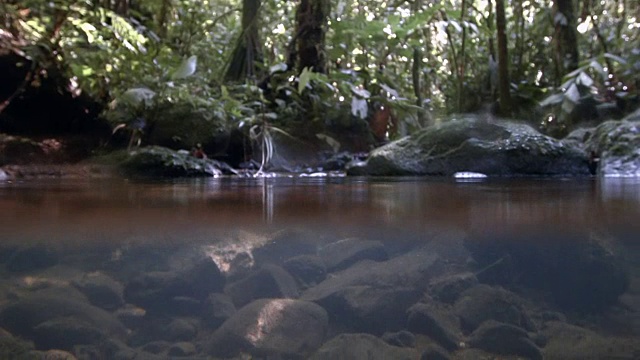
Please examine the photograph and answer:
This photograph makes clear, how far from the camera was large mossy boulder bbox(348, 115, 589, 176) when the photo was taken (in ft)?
14.5

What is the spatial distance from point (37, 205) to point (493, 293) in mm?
1572

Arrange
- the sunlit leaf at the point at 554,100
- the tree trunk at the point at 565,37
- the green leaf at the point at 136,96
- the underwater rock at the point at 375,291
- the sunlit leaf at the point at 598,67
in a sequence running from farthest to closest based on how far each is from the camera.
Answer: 1. the tree trunk at the point at 565,37
2. the sunlit leaf at the point at 598,67
3. the sunlit leaf at the point at 554,100
4. the green leaf at the point at 136,96
5. the underwater rock at the point at 375,291

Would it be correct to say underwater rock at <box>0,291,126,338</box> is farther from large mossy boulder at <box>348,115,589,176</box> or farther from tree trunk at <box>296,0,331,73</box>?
tree trunk at <box>296,0,331,73</box>

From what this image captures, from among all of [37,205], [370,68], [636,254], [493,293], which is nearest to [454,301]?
[493,293]

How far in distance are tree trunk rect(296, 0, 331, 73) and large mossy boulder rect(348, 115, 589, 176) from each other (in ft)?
7.99

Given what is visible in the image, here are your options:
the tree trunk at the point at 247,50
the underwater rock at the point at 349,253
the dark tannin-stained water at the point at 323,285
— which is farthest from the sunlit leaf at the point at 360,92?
the underwater rock at the point at 349,253

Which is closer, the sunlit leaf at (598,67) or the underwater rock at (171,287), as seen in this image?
the underwater rock at (171,287)

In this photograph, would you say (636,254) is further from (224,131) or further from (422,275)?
(224,131)

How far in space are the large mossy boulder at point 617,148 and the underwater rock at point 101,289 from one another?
12.4ft

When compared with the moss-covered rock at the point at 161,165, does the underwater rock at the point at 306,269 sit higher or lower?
lower

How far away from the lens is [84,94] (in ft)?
19.7

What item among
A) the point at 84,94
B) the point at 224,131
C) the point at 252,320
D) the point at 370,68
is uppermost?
the point at 370,68

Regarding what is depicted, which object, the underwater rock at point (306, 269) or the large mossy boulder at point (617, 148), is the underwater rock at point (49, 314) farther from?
→ the large mossy boulder at point (617, 148)

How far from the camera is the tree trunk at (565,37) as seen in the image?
6840 mm
